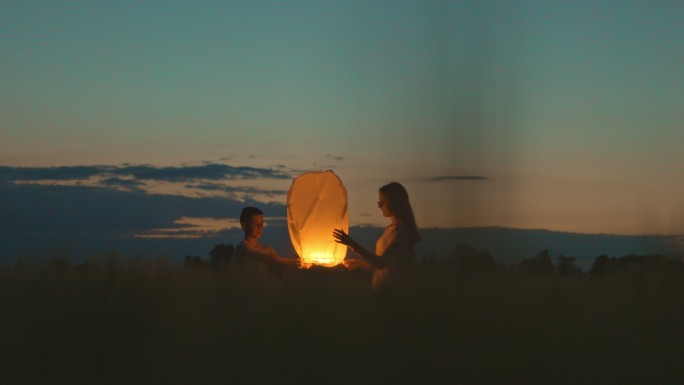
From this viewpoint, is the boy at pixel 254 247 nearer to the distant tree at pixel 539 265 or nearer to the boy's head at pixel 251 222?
the boy's head at pixel 251 222

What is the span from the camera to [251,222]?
31.9ft

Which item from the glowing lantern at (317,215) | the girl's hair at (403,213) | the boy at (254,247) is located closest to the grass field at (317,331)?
the girl's hair at (403,213)

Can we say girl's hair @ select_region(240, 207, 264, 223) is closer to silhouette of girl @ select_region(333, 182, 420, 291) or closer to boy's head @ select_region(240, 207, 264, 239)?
boy's head @ select_region(240, 207, 264, 239)

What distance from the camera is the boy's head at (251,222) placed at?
383 inches

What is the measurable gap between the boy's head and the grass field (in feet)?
6.47

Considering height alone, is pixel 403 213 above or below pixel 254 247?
above

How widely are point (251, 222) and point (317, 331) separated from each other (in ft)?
10.9

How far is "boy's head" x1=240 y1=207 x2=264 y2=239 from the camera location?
9.72 metres

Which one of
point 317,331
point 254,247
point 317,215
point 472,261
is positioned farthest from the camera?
point 254,247

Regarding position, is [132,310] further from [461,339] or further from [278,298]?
[461,339]

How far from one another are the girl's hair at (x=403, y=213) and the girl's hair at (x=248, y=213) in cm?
197

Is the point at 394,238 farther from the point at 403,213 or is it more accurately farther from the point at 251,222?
the point at 251,222

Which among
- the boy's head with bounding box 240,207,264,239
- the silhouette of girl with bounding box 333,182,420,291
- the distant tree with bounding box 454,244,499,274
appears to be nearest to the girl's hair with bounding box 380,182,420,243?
the silhouette of girl with bounding box 333,182,420,291

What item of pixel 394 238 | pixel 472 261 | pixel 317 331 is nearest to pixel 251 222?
pixel 394 238
